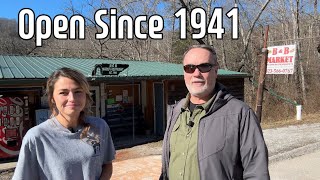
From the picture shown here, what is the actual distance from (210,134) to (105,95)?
10514mm

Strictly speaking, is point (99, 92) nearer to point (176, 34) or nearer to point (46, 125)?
point (46, 125)

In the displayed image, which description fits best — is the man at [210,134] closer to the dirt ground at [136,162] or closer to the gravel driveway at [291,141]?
the dirt ground at [136,162]

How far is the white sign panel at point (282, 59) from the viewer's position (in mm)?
13234

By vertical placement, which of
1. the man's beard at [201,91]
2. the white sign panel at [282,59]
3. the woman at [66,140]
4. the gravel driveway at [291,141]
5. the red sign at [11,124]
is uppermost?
the white sign panel at [282,59]

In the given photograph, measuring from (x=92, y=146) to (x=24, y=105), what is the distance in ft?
26.7

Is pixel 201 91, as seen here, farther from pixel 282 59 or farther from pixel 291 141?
pixel 282 59

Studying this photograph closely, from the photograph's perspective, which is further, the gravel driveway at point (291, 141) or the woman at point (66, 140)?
the gravel driveway at point (291, 141)

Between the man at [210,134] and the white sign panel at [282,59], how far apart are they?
11.5 m

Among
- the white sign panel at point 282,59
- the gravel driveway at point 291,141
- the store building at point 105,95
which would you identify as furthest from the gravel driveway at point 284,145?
the white sign panel at point 282,59

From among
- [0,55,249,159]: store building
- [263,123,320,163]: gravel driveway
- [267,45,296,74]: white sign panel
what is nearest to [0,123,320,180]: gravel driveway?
[263,123,320,163]: gravel driveway

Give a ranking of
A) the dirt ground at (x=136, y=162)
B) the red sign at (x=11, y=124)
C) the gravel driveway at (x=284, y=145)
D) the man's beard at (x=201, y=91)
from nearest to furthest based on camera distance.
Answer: the man's beard at (x=201, y=91), the dirt ground at (x=136, y=162), the gravel driveway at (x=284, y=145), the red sign at (x=11, y=124)

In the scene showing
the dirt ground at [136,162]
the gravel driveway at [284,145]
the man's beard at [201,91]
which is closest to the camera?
the man's beard at [201,91]

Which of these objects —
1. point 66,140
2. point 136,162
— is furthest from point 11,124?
point 66,140

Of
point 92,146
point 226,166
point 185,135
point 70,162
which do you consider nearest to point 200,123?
point 185,135
